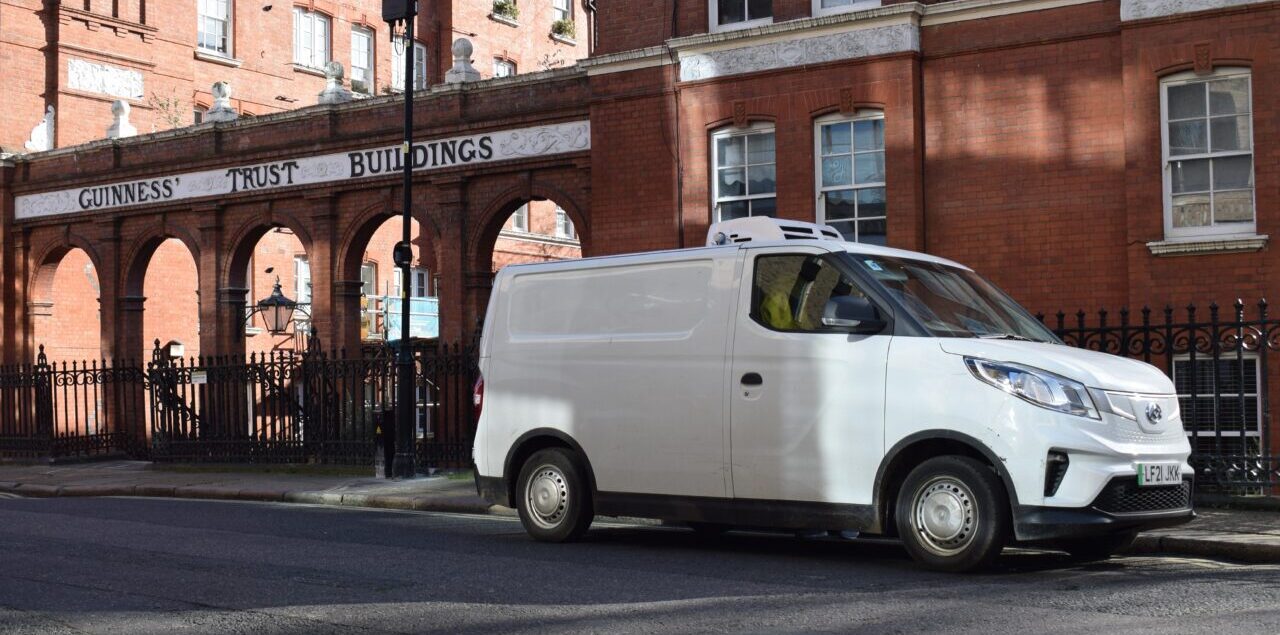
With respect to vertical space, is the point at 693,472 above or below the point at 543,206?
below

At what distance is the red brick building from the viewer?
634 inches

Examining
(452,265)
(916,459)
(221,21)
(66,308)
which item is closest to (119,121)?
(66,308)

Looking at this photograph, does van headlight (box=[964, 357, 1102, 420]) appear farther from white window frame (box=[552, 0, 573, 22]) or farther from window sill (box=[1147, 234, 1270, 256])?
white window frame (box=[552, 0, 573, 22])

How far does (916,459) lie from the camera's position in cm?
917

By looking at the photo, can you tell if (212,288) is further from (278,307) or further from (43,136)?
(43,136)

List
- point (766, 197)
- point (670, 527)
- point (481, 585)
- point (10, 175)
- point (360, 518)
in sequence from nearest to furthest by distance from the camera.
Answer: point (481, 585) → point (670, 527) → point (360, 518) → point (766, 197) → point (10, 175)

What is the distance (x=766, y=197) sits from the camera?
19328 mm

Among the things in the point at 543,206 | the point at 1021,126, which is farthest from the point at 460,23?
the point at 1021,126

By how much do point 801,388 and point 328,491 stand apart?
8825mm

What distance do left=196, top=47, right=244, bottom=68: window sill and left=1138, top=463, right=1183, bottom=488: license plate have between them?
30.2 meters

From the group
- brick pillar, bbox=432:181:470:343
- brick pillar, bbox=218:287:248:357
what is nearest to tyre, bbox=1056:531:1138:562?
brick pillar, bbox=432:181:470:343

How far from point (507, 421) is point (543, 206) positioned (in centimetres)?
3078

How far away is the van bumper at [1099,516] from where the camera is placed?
27.8 feet

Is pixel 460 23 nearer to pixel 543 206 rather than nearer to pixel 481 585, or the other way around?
pixel 543 206
